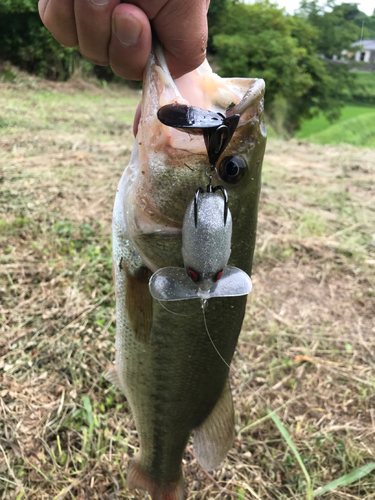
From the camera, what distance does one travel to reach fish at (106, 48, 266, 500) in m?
1.04

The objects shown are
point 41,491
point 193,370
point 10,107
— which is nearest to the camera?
point 193,370

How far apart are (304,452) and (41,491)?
147 centimetres

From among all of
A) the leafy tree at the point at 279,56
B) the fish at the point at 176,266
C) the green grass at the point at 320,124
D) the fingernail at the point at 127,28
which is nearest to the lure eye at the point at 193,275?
the fish at the point at 176,266

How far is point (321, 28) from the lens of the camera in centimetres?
1691

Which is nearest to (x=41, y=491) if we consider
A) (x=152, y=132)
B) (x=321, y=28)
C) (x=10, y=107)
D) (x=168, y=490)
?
(x=168, y=490)

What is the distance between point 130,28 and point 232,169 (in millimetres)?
450

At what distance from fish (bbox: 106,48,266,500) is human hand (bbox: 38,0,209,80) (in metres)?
0.06

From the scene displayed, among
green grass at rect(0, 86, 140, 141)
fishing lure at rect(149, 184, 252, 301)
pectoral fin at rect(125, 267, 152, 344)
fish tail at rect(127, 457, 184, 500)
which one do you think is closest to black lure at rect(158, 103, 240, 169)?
fishing lure at rect(149, 184, 252, 301)

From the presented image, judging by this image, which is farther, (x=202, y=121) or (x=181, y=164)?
(x=181, y=164)

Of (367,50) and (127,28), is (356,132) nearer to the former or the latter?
(367,50)

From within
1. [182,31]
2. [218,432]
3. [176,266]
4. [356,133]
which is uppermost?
[182,31]

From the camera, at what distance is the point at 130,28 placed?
0.94 metres

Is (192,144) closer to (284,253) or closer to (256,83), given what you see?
(256,83)

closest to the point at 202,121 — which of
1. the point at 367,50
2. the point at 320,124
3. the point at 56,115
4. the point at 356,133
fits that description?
the point at 367,50
